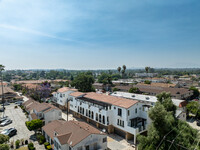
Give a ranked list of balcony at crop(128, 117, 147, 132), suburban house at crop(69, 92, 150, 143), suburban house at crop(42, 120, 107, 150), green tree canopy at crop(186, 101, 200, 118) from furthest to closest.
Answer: green tree canopy at crop(186, 101, 200, 118)
suburban house at crop(69, 92, 150, 143)
balcony at crop(128, 117, 147, 132)
suburban house at crop(42, 120, 107, 150)

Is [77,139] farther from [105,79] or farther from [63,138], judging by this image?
[105,79]

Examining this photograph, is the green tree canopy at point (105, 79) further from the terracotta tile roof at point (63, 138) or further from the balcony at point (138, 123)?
the terracotta tile roof at point (63, 138)

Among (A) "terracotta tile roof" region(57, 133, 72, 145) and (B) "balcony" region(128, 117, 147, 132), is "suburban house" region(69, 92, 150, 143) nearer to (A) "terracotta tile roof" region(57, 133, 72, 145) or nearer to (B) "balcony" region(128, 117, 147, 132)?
(B) "balcony" region(128, 117, 147, 132)

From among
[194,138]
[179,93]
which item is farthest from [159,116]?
[179,93]

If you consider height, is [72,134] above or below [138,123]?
above

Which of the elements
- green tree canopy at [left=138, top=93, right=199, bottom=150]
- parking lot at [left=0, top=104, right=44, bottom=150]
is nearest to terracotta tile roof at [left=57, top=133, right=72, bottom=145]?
parking lot at [left=0, top=104, right=44, bottom=150]

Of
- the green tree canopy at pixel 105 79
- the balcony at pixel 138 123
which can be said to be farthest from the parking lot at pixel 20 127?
the green tree canopy at pixel 105 79

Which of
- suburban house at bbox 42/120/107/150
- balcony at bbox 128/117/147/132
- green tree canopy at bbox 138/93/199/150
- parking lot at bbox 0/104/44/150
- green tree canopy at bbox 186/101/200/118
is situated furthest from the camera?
green tree canopy at bbox 186/101/200/118

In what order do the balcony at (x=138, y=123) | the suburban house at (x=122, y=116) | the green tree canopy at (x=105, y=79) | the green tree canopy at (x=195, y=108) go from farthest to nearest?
the green tree canopy at (x=105, y=79) < the green tree canopy at (x=195, y=108) < the suburban house at (x=122, y=116) < the balcony at (x=138, y=123)

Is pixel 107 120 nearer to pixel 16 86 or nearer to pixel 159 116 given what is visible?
pixel 159 116

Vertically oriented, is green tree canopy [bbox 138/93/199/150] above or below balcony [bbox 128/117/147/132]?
above

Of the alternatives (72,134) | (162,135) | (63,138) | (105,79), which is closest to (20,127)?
(63,138)
